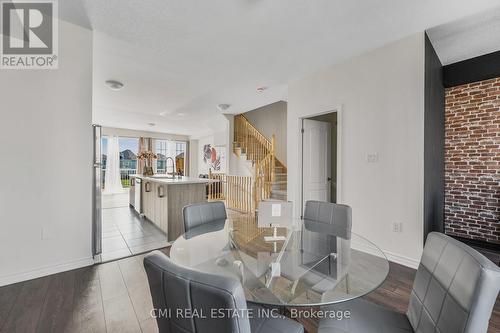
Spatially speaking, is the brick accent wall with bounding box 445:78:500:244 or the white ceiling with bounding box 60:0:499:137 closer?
the white ceiling with bounding box 60:0:499:137

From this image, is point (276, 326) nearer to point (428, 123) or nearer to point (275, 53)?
point (428, 123)

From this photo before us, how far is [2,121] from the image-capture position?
2.13m

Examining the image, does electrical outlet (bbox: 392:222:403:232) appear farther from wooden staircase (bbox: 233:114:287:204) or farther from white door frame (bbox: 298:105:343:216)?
wooden staircase (bbox: 233:114:287:204)

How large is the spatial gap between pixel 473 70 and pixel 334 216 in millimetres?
2719

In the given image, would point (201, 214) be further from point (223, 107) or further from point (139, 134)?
point (139, 134)

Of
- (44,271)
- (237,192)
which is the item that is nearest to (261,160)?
(237,192)

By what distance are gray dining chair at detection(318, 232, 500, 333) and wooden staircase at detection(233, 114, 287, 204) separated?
3.74 meters

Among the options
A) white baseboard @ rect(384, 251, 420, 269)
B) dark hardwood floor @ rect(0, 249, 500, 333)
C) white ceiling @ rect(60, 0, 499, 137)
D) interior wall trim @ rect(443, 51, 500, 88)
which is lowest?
dark hardwood floor @ rect(0, 249, 500, 333)

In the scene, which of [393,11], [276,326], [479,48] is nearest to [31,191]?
[276,326]

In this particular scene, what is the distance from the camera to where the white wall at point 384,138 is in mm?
2537

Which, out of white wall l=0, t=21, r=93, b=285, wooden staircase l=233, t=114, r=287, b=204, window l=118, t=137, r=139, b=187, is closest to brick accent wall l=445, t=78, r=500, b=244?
wooden staircase l=233, t=114, r=287, b=204

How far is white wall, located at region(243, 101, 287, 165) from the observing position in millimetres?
6676

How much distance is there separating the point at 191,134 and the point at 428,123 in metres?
9.47

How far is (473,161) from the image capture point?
10.7 ft
